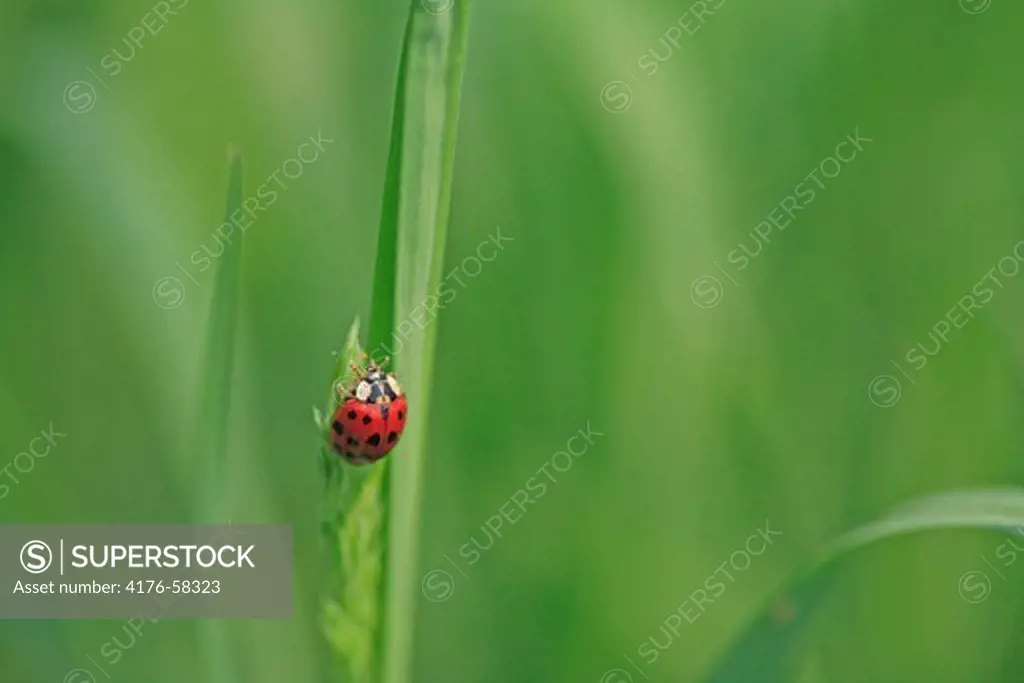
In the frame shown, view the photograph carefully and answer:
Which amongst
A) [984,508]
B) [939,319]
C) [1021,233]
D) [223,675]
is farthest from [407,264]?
[1021,233]
